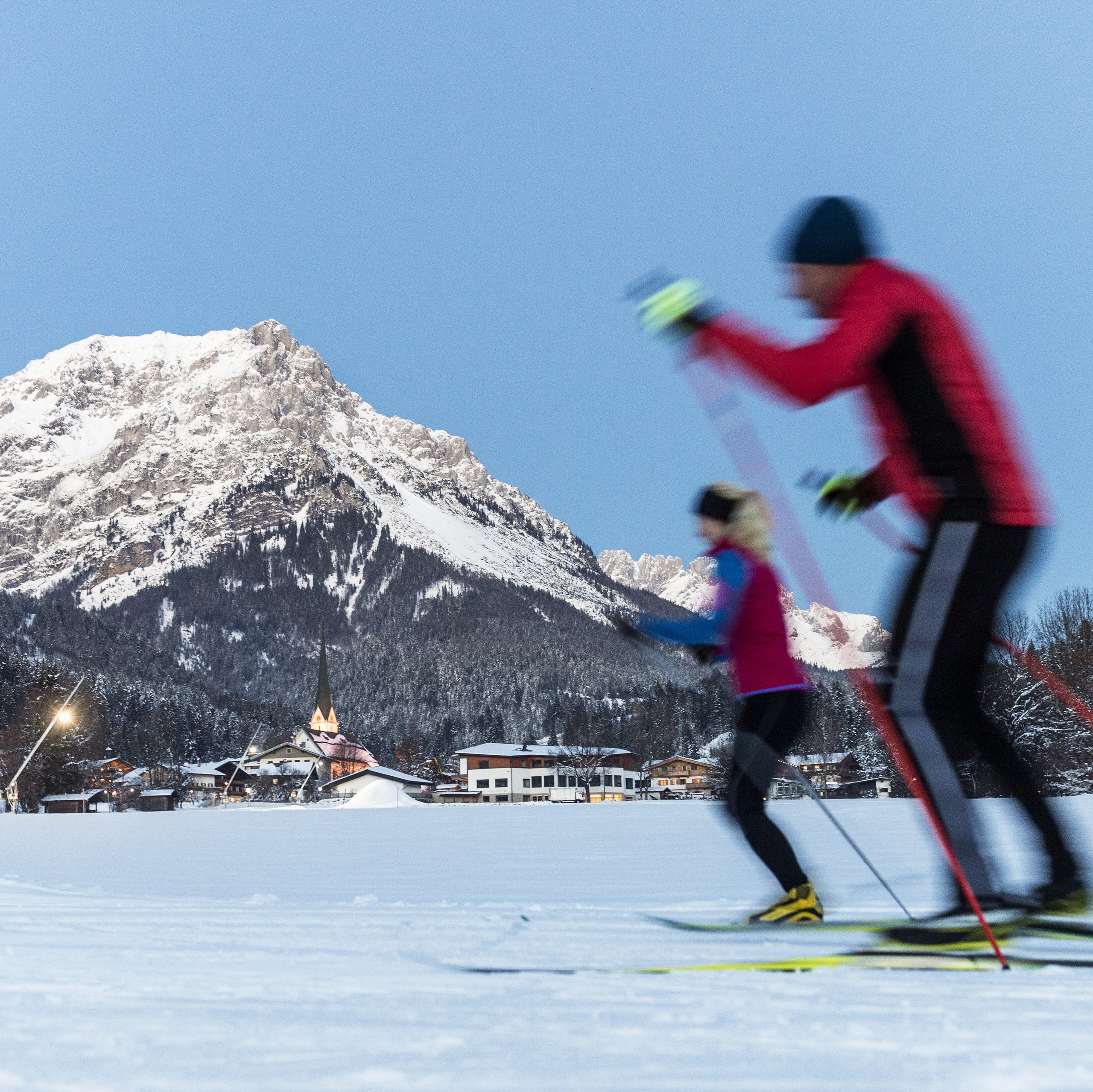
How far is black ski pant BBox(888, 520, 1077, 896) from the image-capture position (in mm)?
2260

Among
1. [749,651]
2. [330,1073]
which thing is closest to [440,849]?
[749,651]

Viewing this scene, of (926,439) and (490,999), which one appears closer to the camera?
(490,999)

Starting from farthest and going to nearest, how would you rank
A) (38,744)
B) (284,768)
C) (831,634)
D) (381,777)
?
(284,768) < (381,777) < (38,744) < (831,634)

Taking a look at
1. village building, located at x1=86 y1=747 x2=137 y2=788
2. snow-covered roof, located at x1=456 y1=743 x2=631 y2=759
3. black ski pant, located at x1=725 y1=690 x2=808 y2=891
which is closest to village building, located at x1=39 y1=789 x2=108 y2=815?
village building, located at x1=86 y1=747 x2=137 y2=788

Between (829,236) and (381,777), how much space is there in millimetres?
77621

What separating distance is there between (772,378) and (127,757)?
8606 centimetres

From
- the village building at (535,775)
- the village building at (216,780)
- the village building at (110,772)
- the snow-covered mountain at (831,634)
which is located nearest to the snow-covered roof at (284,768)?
the village building at (216,780)

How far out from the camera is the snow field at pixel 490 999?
1285 mm

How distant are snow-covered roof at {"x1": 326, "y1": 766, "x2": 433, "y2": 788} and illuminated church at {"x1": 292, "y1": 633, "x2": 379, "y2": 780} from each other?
0.76 m

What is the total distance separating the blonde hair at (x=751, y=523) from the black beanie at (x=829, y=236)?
2.55 ft

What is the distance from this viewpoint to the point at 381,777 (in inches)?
3004

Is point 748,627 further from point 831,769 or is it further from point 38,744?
point 831,769

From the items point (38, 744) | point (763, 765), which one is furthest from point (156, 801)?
point (763, 765)

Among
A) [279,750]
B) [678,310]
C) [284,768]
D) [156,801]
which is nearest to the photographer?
[678,310]
